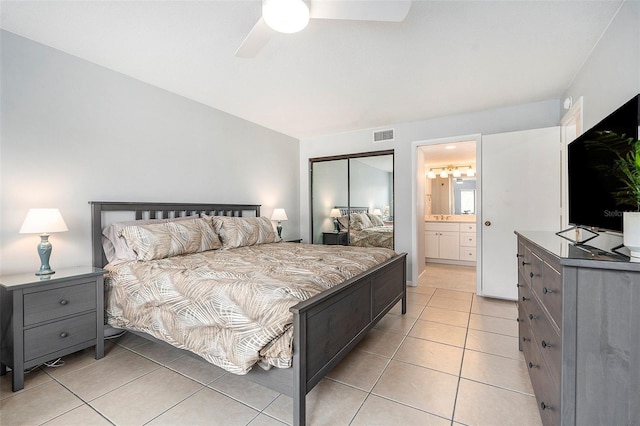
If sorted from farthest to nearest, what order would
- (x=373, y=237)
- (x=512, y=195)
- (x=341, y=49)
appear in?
1. (x=373, y=237)
2. (x=512, y=195)
3. (x=341, y=49)

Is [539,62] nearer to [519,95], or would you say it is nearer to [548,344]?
[519,95]

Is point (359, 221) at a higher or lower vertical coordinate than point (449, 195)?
lower

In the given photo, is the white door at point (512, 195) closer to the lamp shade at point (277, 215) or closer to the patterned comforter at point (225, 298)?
the patterned comforter at point (225, 298)

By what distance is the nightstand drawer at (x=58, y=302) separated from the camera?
77.7 inches

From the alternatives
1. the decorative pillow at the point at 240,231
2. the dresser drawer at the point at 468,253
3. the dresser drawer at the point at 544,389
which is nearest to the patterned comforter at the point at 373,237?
the decorative pillow at the point at 240,231

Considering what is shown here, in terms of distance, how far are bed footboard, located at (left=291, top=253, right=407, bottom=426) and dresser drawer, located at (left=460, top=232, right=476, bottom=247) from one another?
3.98 meters

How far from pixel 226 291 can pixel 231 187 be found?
255 cm

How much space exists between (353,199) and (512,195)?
2394 millimetres

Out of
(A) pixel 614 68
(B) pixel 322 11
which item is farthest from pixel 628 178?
(B) pixel 322 11

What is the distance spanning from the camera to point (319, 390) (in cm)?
192

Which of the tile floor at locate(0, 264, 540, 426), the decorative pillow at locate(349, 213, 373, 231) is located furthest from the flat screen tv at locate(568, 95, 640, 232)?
the decorative pillow at locate(349, 213, 373, 231)

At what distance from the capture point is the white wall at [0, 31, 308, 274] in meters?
2.26

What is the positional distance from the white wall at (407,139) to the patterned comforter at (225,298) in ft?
6.67

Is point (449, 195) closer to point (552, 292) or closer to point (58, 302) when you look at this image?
point (552, 292)
